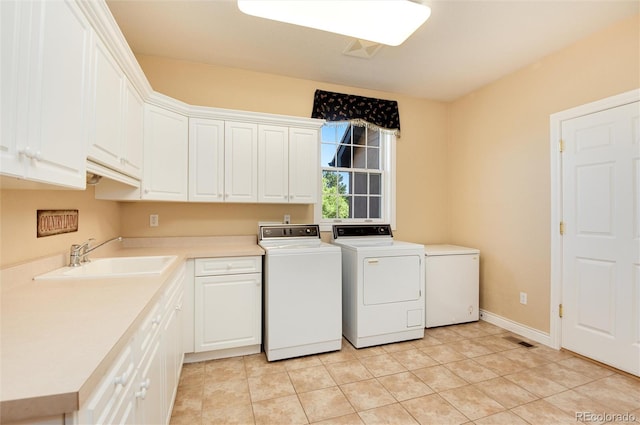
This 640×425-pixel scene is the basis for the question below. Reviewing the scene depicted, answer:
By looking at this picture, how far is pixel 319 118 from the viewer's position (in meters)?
3.33

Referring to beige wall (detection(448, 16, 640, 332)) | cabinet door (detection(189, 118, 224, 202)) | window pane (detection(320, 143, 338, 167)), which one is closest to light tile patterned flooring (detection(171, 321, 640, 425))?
beige wall (detection(448, 16, 640, 332))

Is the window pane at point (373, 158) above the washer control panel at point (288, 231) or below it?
above

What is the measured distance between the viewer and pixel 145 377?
3.84ft

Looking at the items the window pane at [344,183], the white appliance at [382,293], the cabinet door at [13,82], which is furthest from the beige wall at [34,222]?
the window pane at [344,183]

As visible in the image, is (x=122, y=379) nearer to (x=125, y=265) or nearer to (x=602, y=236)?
(x=125, y=265)

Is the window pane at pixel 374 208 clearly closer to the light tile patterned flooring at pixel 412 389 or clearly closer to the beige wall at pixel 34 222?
the light tile patterned flooring at pixel 412 389

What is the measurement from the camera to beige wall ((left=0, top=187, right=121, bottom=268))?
1.34 m

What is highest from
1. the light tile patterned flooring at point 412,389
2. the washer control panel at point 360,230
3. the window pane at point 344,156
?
the window pane at point 344,156

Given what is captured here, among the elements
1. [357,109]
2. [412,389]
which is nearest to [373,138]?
[357,109]

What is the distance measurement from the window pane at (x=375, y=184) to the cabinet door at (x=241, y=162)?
1.57 metres

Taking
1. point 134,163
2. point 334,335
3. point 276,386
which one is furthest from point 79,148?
point 334,335

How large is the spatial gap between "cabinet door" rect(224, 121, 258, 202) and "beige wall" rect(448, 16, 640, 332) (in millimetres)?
2656

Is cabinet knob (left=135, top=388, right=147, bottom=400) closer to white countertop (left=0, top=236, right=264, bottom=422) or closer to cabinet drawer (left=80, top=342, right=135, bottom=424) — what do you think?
cabinet drawer (left=80, top=342, right=135, bottom=424)

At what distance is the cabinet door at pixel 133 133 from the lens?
1.94m
